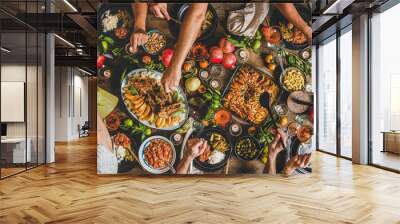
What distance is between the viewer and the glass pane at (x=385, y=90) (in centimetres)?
717

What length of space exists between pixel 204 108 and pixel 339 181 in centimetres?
250

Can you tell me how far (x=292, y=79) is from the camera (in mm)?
6516

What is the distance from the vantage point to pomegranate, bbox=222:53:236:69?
648 centimetres

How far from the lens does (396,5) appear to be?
280 inches

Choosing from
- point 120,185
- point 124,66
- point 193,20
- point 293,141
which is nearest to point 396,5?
point 293,141

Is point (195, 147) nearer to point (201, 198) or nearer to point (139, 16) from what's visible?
point (201, 198)

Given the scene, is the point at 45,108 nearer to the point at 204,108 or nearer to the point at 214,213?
the point at 204,108

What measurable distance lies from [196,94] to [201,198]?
2161 mm

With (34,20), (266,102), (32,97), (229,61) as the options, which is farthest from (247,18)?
(32,97)

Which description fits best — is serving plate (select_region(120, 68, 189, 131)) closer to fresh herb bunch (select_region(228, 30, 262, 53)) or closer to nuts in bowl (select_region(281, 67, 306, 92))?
fresh herb bunch (select_region(228, 30, 262, 53))

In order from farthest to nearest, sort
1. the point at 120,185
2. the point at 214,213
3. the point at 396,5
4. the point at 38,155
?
the point at 38,155, the point at 396,5, the point at 120,185, the point at 214,213

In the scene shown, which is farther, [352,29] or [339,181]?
[352,29]

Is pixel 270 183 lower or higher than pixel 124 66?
lower

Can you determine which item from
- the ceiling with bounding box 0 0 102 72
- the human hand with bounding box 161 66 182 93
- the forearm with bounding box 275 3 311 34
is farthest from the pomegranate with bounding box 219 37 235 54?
the ceiling with bounding box 0 0 102 72
